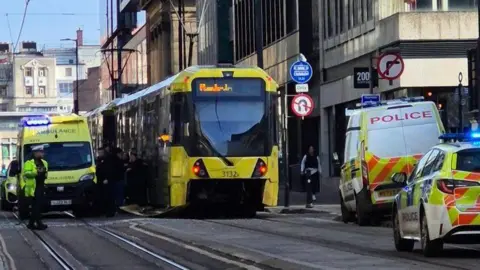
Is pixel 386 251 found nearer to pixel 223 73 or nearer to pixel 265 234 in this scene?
pixel 265 234

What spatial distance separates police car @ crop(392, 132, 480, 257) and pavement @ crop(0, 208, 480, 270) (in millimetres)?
325

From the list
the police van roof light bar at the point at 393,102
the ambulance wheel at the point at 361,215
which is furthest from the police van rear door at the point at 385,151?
the ambulance wheel at the point at 361,215

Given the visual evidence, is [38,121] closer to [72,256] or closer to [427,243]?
[72,256]

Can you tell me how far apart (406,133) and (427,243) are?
7.96 m

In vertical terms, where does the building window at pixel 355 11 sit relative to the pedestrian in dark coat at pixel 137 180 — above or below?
above

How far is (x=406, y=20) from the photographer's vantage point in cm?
3841

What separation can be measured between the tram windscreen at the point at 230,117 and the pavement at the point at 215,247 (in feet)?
5.73

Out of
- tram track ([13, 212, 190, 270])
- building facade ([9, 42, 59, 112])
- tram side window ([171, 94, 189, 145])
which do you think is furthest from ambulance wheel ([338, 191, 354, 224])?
building facade ([9, 42, 59, 112])

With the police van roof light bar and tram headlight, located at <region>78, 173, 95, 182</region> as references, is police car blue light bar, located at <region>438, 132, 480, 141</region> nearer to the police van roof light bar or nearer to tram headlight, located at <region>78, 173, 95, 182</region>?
the police van roof light bar

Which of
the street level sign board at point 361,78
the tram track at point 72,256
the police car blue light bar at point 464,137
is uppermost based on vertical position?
the street level sign board at point 361,78

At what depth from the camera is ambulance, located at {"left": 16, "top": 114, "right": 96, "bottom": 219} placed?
3288 cm

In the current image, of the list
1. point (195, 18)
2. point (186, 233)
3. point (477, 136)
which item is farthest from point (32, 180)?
point (195, 18)

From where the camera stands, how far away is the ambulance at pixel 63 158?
1294 inches

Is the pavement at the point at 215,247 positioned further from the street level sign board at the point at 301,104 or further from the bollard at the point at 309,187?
the bollard at the point at 309,187
